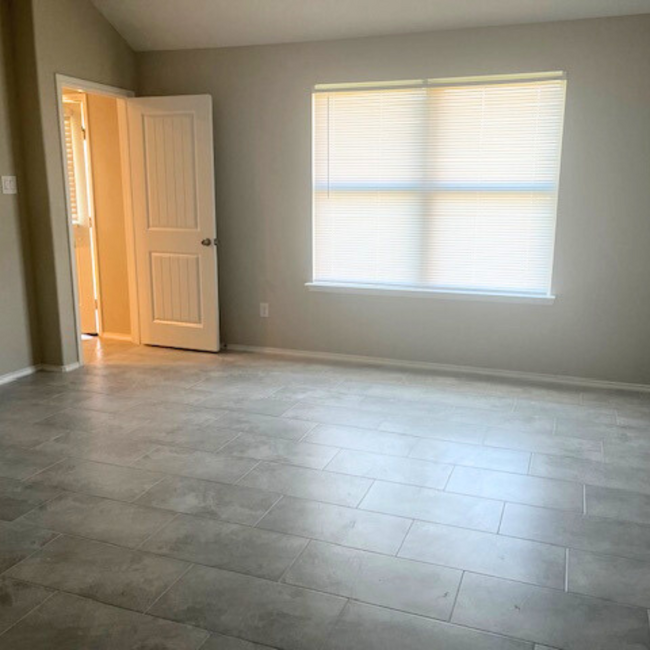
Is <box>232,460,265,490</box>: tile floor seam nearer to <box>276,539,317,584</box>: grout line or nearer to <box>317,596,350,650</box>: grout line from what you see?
<box>276,539,317,584</box>: grout line

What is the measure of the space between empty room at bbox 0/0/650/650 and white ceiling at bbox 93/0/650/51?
0.08 ft

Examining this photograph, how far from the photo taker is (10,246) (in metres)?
4.55

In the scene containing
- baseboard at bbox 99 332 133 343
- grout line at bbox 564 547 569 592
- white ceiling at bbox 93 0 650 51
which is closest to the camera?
grout line at bbox 564 547 569 592

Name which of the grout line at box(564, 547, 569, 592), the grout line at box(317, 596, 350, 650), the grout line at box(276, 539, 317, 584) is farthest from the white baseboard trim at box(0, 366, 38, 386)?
the grout line at box(564, 547, 569, 592)

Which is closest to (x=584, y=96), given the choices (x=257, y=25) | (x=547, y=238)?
(x=547, y=238)

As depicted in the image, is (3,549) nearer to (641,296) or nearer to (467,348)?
(467,348)

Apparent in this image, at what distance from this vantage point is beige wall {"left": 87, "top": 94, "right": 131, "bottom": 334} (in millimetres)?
5523

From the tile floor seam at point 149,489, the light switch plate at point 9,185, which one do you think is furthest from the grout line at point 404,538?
the light switch plate at point 9,185

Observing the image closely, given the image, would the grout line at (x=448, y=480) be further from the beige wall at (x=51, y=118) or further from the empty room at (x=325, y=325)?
the beige wall at (x=51, y=118)

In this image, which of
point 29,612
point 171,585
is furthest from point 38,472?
point 171,585

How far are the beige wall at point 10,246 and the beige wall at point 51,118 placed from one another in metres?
0.07

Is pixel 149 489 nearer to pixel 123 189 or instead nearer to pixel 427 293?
pixel 427 293

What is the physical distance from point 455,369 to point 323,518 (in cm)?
244

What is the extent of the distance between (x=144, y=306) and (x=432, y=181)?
2617mm
